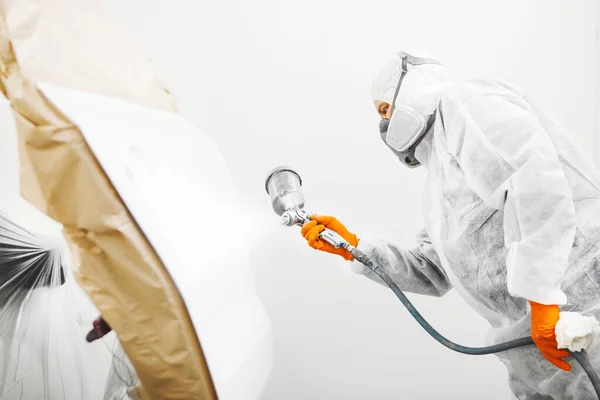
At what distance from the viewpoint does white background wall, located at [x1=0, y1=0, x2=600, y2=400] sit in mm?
1493

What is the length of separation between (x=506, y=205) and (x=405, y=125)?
0.31 meters

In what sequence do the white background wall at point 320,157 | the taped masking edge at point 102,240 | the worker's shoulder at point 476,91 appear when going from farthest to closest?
the white background wall at point 320,157 → the worker's shoulder at point 476,91 → the taped masking edge at point 102,240

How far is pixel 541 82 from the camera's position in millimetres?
1599

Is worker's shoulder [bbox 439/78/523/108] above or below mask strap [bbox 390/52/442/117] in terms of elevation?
below

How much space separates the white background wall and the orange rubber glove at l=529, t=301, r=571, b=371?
0.65 m

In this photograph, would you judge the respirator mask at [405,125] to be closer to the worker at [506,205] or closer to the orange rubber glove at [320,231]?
the worker at [506,205]

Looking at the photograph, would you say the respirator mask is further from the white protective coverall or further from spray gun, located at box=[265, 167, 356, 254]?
spray gun, located at box=[265, 167, 356, 254]

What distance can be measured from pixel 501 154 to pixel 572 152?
0.71 ft

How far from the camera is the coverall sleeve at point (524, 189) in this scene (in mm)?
825

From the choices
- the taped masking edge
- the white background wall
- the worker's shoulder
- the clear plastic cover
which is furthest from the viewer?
the white background wall

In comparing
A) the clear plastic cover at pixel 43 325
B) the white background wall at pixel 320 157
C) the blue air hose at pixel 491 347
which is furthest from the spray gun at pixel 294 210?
the clear plastic cover at pixel 43 325

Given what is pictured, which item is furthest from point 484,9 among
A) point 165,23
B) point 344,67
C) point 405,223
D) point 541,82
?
point 165,23

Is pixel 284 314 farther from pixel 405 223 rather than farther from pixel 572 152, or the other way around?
pixel 572 152

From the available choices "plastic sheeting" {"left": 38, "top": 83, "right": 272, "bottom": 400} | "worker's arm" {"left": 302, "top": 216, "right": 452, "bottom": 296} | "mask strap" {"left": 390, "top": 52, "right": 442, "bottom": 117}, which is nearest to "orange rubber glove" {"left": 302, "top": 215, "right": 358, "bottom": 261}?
"worker's arm" {"left": 302, "top": 216, "right": 452, "bottom": 296}
